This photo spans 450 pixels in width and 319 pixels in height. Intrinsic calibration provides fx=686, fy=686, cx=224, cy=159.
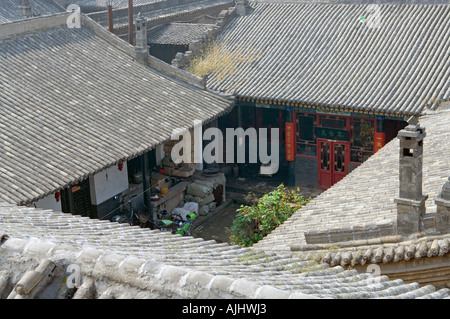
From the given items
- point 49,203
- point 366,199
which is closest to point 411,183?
point 366,199

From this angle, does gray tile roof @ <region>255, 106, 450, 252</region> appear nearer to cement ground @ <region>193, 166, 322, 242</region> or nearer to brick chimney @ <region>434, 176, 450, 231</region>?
brick chimney @ <region>434, 176, 450, 231</region>

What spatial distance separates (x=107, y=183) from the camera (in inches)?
741

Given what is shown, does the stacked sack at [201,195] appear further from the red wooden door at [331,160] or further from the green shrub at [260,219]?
the red wooden door at [331,160]

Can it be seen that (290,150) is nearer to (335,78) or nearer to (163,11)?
(335,78)

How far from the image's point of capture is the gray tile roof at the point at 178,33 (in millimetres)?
27750

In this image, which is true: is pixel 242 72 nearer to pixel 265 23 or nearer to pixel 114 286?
pixel 265 23

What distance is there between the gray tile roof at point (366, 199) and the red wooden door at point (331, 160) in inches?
218

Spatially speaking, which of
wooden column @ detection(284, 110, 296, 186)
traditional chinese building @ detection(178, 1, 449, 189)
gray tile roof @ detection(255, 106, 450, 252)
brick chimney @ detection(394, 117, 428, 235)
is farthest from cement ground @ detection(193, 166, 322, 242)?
brick chimney @ detection(394, 117, 428, 235)

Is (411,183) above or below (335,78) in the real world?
below

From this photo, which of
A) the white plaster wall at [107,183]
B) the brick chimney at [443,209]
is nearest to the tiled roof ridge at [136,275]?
the brick chimney at [443,209]

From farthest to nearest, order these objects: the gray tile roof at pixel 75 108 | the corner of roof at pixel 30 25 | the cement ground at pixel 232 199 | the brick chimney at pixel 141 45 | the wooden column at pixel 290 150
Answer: the wooden column at pixel 290 150, the brick chimney at pixel 141 45, the cement ground at pixel 232 199, the corner of roof at pixel 30 25, the gray tile roof at pixel 75 108

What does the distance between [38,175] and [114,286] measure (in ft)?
30.0

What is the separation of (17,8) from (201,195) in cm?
1648

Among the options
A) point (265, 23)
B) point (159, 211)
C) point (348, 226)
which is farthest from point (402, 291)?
point (265, 23)
